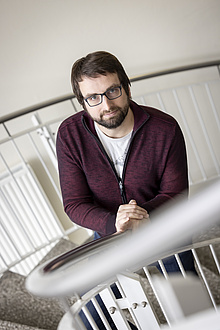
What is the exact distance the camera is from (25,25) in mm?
2656

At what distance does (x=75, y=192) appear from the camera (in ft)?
5.14

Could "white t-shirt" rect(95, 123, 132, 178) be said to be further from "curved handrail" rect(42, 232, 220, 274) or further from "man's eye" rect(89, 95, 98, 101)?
"curved handrail" rect(42, 232, 220, 274)

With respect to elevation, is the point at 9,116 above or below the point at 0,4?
below

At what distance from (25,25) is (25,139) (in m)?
0.77

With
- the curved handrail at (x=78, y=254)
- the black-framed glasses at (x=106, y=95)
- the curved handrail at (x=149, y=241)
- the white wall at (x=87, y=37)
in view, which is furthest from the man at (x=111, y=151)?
the white wall at (x=87, y=37)

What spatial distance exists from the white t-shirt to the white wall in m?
1.40

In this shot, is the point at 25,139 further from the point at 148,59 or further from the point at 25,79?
the point at 148,59

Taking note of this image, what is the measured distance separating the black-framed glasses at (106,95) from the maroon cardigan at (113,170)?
0.41 feet

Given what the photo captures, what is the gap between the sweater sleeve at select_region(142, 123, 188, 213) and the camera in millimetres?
1467

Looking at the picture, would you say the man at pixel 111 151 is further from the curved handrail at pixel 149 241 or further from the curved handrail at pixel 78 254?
the curved handrail at pixel 149 241

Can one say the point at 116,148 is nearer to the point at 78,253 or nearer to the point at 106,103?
the point at 106,103

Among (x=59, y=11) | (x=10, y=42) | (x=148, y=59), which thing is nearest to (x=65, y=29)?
(x=59, y=11)

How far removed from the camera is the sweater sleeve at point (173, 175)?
1.47 meters

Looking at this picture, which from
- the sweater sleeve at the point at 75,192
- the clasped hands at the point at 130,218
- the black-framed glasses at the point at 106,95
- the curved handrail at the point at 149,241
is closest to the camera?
the curved handrail at the point at 149,241
